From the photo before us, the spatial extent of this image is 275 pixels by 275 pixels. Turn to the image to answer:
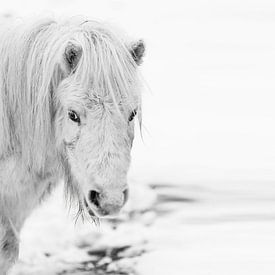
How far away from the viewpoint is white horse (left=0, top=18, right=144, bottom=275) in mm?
2246

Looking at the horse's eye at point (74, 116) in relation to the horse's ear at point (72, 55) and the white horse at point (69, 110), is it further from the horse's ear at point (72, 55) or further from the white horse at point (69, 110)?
the horse's ear at point (72, 55)

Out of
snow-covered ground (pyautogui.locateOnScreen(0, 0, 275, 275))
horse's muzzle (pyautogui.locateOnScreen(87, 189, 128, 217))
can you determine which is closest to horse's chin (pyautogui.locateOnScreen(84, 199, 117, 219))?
horse's muzzle (pyautogui.locateOnScreen(87, 189, 128, 217))

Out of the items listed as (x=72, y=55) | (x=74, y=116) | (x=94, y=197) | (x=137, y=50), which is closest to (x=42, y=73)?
(x=72, y=55)

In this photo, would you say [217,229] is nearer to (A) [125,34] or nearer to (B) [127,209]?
(B) [127,209]

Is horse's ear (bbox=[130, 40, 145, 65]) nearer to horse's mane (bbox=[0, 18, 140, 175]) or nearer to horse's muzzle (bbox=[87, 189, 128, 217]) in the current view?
horse's mane (bbox=[0, 18, 140, 175])

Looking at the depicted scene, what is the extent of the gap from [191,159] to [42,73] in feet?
11.1

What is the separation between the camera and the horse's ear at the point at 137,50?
2.51m

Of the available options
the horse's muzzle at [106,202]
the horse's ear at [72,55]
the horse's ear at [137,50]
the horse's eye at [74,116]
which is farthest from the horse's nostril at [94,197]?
the horse's ear at [137,50]

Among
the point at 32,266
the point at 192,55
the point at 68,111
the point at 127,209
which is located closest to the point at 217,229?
the point at 127,209

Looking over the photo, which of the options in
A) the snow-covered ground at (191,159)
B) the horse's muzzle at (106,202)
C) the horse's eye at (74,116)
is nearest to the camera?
the horse's muzzle at (106,202)

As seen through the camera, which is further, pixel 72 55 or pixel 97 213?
pixel 72 55

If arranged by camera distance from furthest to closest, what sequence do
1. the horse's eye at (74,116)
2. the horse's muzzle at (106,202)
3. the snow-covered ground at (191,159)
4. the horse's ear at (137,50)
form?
1. the snow-covered ground at (191,159)
2. the horse's ear at (137,50)
3. the horse's eye at (74,116)
4. the horse's muzzle at (106,202)

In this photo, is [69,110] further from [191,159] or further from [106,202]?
[191,159]

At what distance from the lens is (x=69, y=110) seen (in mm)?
2330
